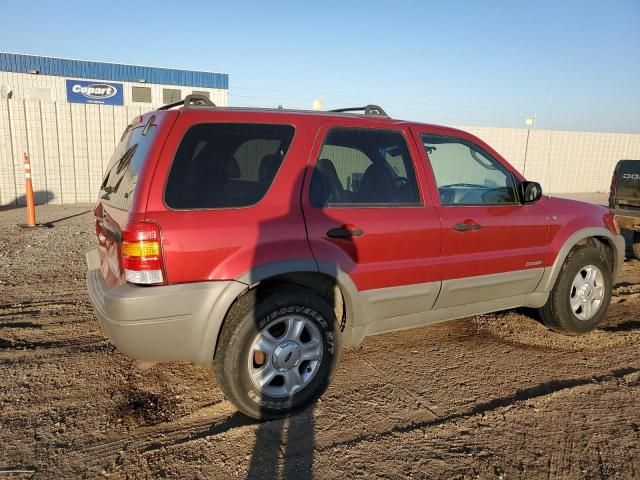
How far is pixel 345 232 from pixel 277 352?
2.86ft

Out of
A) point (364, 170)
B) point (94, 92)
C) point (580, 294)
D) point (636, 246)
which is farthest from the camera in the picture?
point (94, 92)

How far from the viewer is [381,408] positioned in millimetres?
3205

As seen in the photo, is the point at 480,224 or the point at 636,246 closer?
the point at 480,224

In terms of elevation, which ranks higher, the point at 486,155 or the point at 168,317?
the point at 486,155

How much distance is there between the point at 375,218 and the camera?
3299mm

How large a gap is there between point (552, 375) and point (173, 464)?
282cm

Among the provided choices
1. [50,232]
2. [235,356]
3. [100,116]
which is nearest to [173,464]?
[235,356]

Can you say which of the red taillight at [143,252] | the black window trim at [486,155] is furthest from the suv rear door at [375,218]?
the red taillight at [143,252]

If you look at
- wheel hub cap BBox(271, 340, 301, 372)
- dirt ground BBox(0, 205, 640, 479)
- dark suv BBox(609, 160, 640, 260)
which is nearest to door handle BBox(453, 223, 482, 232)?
dirt ground BBox(0, 205, 640, 479)

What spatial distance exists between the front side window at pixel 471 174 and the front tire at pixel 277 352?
151 centimetres

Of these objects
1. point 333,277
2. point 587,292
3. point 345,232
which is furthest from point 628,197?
point 333,277

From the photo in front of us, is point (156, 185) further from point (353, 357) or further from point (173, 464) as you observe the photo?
point (353, 357)

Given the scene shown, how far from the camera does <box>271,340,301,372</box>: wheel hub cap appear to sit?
9.98 ft

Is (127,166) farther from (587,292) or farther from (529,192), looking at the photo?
(587,292)
